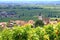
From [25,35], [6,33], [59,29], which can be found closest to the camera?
[25,35]

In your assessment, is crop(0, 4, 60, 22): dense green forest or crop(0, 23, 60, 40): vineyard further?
crop(0, 4, 60, 22): dense green forest

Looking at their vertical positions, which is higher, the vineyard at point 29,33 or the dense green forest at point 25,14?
the vineyard at point 29,33

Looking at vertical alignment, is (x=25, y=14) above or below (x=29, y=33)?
below

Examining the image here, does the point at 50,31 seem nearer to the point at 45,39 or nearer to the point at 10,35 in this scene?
the point at 45,39

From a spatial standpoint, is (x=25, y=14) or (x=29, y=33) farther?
(x=25, y=14)

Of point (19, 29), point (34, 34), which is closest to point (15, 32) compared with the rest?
point (19, 29)

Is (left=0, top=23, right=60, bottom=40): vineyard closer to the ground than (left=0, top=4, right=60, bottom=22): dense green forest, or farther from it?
farther from it

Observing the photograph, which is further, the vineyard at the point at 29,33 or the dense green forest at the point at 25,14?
the dense green forest at the point at 25,14

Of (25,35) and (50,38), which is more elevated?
(25,35)
